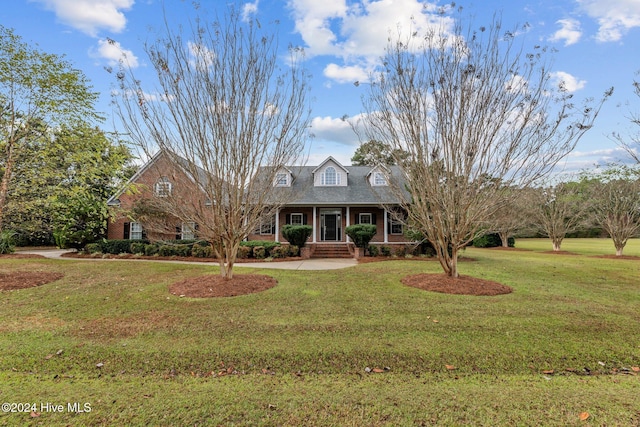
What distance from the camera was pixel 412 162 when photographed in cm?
804

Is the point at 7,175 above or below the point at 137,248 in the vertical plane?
above

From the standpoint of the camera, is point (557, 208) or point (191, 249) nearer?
point (191, 249)

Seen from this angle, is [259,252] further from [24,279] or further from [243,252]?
[24,279]

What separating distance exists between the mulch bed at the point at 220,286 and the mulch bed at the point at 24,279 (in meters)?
3.95

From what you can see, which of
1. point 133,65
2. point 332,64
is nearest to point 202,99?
point 133,65

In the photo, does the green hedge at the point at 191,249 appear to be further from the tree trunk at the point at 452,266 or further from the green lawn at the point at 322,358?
the tree trunk at the point at 452,266

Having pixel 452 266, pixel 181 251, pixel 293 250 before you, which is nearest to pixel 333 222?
pixel 293 250

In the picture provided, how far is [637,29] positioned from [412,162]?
8.14 m

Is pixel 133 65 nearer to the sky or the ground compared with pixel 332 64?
nearer to the ground

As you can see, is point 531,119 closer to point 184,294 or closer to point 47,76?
point 184,294

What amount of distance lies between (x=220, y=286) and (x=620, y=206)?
78.4 feet

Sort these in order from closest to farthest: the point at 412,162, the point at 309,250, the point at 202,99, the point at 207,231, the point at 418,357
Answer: the point at 418,357 < the point at 202,99 < the point at 207,231 < the point at 412,162 < the point at 309,250

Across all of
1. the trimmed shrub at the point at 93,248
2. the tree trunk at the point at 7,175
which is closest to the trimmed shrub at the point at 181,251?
the trimmed shrub at the point at 93,248

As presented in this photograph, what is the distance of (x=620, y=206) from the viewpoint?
59.6 ft
